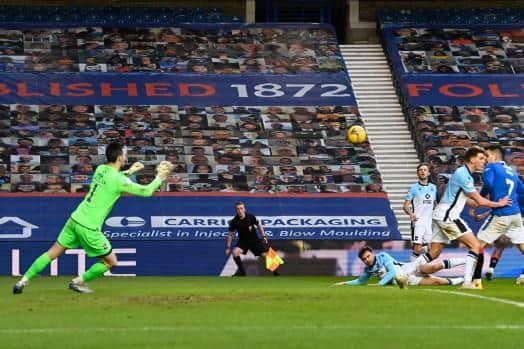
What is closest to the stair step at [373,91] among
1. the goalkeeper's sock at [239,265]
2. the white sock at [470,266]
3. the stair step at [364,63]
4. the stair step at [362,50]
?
the stair step at [364,63]

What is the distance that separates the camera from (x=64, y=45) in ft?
127

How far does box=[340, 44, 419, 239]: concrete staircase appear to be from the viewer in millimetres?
34188

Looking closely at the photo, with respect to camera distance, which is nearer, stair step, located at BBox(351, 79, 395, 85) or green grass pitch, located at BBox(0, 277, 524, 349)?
green grass pitch, located at BBox(0, 277, 524, 349)

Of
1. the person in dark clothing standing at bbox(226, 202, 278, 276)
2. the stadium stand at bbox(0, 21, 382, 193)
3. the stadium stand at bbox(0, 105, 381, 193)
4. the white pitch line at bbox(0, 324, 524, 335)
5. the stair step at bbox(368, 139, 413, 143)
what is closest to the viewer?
the white pitch line at bbox(0, 324, 524, 335)

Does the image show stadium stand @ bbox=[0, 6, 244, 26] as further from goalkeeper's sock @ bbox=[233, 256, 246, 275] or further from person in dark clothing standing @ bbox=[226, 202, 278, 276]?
goalkeeper's sock @ bbox=[233, 256, 246, 275]

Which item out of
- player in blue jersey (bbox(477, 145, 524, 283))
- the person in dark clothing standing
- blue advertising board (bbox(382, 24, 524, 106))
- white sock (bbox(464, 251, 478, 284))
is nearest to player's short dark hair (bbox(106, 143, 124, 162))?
white sock (bbox(464, 251, 478, 284))

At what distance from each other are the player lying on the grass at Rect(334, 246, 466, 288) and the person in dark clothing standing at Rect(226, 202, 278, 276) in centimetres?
Answer: 688

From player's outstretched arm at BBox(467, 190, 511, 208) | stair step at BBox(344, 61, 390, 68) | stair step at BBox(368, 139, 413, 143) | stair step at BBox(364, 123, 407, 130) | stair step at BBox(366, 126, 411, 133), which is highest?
player's outstretched arm at BBox(467, 190, 511, 208)

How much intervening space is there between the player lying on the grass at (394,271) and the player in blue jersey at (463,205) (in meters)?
0.86

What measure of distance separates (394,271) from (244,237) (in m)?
8.99

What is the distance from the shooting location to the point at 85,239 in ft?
55.7

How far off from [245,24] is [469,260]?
897 inches

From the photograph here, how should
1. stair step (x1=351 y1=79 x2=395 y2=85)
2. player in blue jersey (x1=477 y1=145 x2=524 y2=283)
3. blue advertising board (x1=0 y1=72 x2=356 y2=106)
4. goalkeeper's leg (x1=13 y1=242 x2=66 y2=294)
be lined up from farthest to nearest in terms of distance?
stair step (x1=351 y1=79 x2=395 y2=85) → blue advertising board (x1=0 y1=72 x2=356 y2=106) → player in blue jersey (x1=477 y1=145 x2=524 y2=283) → goalkeeper's leg (x1=13 y1=242 x2=66 y2=294)

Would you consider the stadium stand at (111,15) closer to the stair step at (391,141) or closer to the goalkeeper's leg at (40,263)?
the stair step at (391,141)
